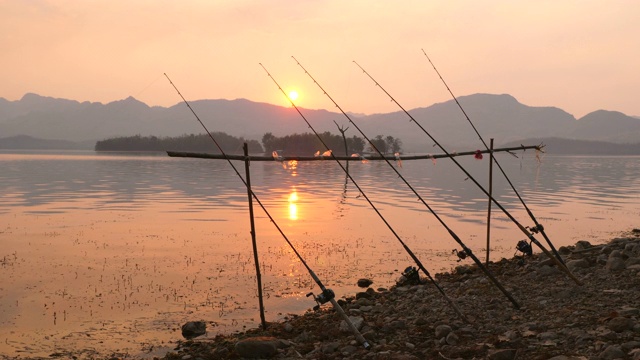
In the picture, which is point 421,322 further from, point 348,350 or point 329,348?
point 329,348

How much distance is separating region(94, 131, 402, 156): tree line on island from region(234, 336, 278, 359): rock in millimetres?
83626

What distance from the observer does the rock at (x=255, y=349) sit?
29.4 ft

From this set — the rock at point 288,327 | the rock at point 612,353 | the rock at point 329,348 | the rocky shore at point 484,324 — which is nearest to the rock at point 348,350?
the rocky shore at point 484,324

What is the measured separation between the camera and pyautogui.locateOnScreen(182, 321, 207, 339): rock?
10.7m

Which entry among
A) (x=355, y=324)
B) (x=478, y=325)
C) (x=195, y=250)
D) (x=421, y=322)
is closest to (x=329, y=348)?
(x=355, y=324)

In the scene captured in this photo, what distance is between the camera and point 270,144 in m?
131

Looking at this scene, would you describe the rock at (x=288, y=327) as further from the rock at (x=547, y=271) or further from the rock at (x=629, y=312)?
the rock at (x=629, y=312)

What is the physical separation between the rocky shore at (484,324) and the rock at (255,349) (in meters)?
0.02

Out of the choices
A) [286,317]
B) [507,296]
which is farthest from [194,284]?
[507,296]

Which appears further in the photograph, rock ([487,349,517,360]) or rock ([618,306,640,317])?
rock ([618,306,640,317])

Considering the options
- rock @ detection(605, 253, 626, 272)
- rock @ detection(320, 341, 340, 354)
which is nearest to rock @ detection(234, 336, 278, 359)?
rock @ detection(320, 341, 340, 354)

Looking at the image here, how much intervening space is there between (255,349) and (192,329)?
7.47ft

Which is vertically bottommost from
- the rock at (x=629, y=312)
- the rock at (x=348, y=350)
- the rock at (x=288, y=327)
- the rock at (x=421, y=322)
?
the rock at (x=288, y=327)

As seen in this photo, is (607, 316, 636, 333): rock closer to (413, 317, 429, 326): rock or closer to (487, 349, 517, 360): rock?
(487, 349, 517, 360): rock
